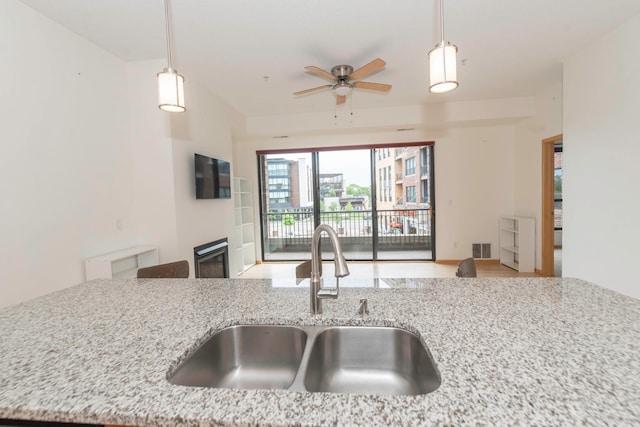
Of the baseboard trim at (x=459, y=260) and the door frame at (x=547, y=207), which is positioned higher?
the door frame at (x=547, y=207)

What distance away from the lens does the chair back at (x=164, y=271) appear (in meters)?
1.83

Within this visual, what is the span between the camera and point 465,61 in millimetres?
3312

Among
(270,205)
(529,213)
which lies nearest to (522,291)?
(529,213)

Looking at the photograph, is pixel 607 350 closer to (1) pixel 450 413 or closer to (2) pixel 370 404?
(1) pixel 450 413

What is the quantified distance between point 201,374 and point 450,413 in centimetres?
75

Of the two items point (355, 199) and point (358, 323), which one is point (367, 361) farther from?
point (355, 199)

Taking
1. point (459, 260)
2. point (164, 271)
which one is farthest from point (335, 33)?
point (459, 260)

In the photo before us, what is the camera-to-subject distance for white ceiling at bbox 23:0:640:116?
231cm

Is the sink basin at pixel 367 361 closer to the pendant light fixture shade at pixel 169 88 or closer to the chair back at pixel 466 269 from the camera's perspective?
the chair back at pixel 466 269

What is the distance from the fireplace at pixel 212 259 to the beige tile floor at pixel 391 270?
0.79 meters

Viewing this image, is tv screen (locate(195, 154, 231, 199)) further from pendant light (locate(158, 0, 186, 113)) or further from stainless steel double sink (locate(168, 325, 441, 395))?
stainless steel double sink (locate(168, 325, 441, 395))

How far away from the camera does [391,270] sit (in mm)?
5109

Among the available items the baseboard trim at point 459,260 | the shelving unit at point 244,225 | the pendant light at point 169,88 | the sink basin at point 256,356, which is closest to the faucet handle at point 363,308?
the sink basin at point 256,356

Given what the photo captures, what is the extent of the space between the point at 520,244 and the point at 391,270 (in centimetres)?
207
